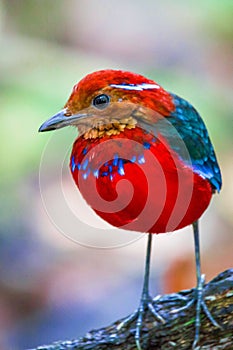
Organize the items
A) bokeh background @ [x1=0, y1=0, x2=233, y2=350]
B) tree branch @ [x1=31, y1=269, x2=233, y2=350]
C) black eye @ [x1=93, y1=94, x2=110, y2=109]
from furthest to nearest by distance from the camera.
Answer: bokeh background @ [x1=0, y1=0, x2=233, y2=350]
tree branch @ [x1=31, y1=269, x2=233, y2=350]
black eye @ [x1=93, y1=94, x2=110, y2=109]

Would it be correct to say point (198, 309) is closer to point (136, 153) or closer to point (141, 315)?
point (141, 315)

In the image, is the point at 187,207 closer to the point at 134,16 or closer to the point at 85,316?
the point at 85,316

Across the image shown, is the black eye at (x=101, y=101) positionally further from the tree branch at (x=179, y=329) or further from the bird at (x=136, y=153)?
the tree branch at (x=179, y=329)

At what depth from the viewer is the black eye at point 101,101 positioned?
33.8 inches

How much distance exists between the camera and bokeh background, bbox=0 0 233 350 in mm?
1349

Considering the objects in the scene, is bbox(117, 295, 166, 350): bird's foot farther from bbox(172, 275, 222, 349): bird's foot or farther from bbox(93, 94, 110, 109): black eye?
bbox(93, 94, 110, 109): black eye

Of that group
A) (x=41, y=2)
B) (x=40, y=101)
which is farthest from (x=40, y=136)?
(x=41, y=2)

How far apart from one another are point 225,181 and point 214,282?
11.8 inches

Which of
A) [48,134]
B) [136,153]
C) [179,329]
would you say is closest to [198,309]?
[179,329]

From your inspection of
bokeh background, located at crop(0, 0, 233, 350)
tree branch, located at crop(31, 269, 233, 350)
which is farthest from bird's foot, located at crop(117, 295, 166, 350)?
bokeh background, located at crop(0, 0, 233, 350)

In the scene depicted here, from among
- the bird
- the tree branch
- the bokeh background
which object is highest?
the bokeh background

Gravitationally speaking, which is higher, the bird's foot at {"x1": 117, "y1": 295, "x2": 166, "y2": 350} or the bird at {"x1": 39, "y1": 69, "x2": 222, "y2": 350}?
the bird at {"x1": 39, "y1": 69, "x2": 222, "y2": 350}

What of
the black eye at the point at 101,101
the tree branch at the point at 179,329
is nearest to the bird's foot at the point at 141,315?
the tree branch at the point at 179,329

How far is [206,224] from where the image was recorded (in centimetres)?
135
